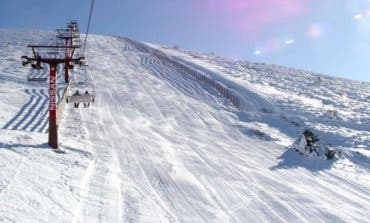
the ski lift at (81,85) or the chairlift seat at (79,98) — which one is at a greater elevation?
the chairlift seat at (79,98)

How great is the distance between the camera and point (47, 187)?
14195 millimetres

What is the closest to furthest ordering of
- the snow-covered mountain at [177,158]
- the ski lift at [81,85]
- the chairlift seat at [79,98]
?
the snow-covered mountain at [177,158] < the chairlift seat at [79,98] < the ski lift at [81,85]

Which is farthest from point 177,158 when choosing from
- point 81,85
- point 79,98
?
point 81,85

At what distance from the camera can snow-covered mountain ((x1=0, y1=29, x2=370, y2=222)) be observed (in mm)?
14383

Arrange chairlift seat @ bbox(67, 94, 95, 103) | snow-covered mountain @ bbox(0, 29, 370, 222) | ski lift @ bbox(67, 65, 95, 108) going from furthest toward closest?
1. ski lift @ bbox(67, 65, 95, 108)
2. chairlift seat @ bbox(67, 94, 95, 103)
3. snow-covered mountain @ bbox(0, 29, 370, 222)

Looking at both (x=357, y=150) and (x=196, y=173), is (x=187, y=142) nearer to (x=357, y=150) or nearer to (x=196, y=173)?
(x=196, y=173)

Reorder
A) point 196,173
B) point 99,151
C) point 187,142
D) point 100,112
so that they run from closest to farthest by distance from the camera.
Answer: point 196,173 → point 99,151 → point 187,142 → point 100,112

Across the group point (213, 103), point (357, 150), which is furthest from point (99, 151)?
point (213, 103)

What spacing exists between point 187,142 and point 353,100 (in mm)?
29248

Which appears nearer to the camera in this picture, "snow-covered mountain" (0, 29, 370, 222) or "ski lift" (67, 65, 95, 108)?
"snow-covered mountain" (0, 29, 370, 222)

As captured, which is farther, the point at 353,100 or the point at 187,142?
the point at 353,100

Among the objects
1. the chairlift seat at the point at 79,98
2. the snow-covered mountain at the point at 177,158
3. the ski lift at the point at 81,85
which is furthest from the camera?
the ski lift at the point at 81,85

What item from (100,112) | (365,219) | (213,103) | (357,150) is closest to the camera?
(365,219)

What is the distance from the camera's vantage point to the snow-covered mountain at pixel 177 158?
14383mm
